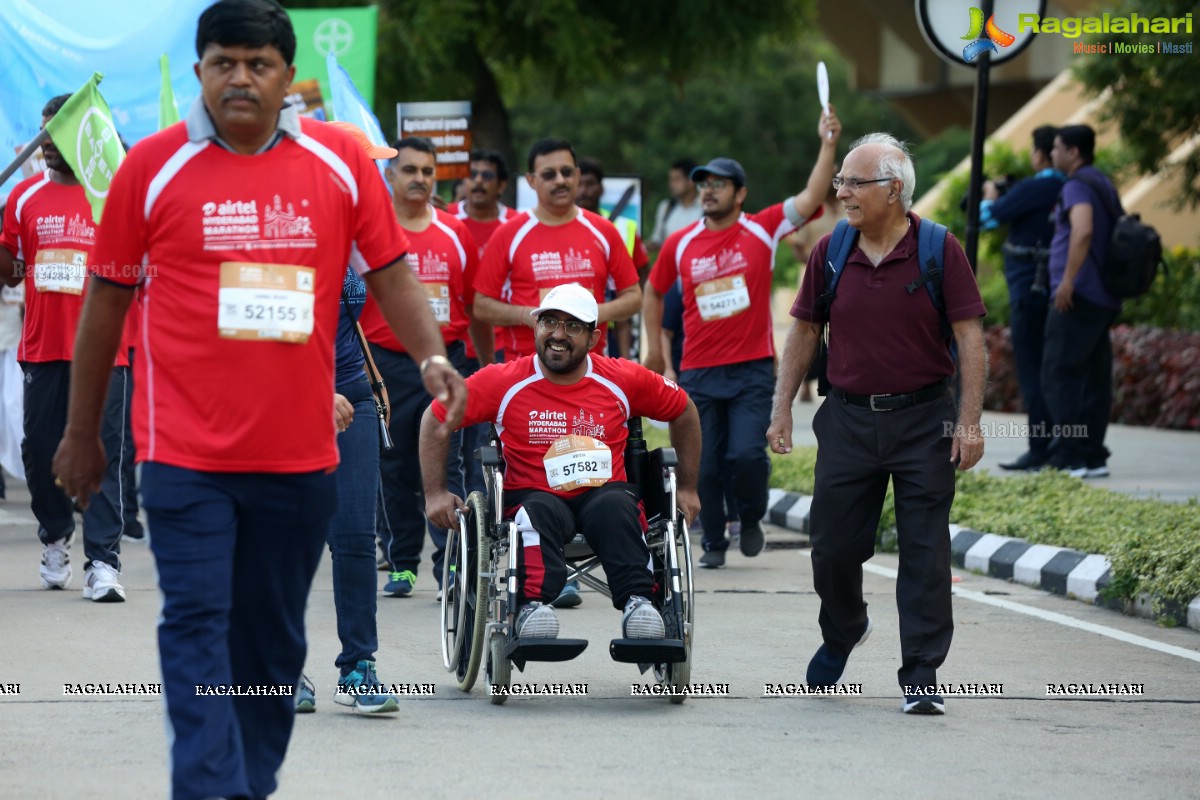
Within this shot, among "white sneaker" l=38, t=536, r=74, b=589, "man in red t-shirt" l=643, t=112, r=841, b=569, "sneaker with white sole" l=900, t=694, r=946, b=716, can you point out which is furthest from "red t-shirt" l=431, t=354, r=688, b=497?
"man in red t-shirt" l=643, t=112, r=841, b=569

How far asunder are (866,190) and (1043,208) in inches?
292

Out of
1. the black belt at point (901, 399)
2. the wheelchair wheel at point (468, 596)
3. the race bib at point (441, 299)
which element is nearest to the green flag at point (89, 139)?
the race bib at point (441, 299)

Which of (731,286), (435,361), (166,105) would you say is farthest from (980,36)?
(435,361)

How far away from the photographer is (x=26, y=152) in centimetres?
884

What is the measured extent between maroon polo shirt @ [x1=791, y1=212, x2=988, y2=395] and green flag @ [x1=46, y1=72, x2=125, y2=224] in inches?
136

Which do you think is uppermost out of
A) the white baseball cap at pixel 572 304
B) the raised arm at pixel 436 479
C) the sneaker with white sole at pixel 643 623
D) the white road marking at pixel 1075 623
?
the white baseball cap at pixel 572 304

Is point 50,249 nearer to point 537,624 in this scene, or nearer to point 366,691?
point 366,691

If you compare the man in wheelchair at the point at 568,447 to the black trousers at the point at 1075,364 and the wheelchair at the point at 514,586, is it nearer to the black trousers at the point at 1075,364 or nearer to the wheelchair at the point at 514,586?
the wheelchair at the point at 514,586

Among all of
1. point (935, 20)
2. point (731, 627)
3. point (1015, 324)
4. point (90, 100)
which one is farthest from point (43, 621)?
point (1015, 324)

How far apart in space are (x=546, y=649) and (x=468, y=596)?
1.78 feet

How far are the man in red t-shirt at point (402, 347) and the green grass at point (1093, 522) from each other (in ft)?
8.44

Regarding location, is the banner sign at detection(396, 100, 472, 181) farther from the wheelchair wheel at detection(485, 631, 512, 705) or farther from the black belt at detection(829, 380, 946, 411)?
the wheelchair wheel at detection(485, 631, 512, 705)

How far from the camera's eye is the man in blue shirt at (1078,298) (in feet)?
43.2

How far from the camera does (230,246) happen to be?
4.50m
